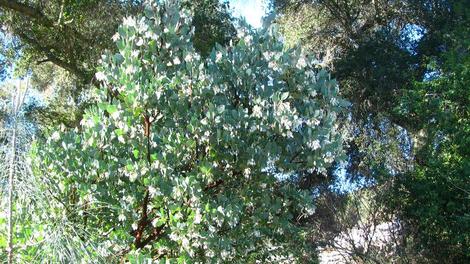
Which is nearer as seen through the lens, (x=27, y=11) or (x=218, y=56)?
(x=218, y=56)

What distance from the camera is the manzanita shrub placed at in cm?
345

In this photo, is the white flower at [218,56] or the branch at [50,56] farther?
the branch at [50,56]

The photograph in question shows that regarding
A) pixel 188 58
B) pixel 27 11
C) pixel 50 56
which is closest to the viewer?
pixel 188 58

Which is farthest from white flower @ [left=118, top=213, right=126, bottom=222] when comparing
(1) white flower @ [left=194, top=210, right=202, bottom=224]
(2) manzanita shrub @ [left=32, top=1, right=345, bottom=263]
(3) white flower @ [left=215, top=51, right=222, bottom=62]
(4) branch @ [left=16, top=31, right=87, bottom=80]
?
(4) branch @ [left=16, top=31, right=87, bottom=80]

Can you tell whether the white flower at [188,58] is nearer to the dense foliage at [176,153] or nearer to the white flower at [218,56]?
the dense foliage at [176,153]

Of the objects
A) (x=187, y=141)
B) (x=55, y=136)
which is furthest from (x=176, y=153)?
(x=55, y=136)

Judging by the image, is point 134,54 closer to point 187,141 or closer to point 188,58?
point 188,58

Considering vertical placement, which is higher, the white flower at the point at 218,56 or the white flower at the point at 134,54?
the white flower at the point at 218,56

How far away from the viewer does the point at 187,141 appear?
11.6 feet

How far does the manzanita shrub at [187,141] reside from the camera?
345cm

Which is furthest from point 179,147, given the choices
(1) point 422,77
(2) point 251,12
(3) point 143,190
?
(1) point 422,77

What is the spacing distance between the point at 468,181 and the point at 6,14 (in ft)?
25.8

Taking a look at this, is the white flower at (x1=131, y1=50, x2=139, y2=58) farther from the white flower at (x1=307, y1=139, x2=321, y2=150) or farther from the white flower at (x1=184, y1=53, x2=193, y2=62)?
the white flower at (x1=307, y1=139, x2=321, y2=150)

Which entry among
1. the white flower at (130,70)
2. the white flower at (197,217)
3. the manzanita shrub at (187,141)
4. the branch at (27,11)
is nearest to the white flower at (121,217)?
the manzanita shrub at (187,141)
